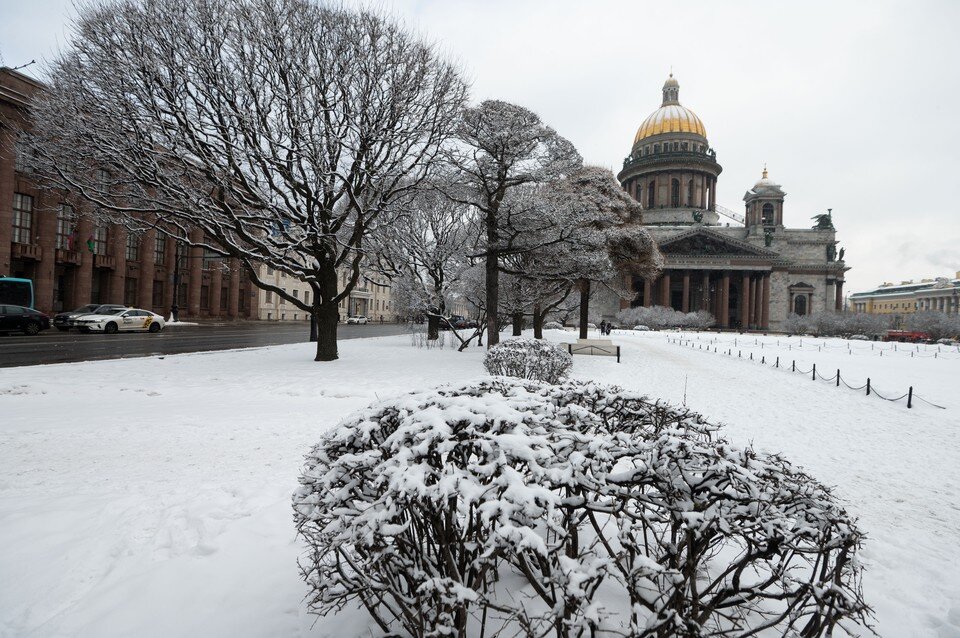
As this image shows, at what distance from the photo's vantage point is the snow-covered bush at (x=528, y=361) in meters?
10.6

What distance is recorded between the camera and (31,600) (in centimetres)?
274

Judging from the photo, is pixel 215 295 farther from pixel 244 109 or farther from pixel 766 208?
pixel 766 208

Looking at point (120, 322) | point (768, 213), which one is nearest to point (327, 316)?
point (120, 322)

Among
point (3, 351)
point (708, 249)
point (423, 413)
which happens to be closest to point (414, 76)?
point (423, 413)

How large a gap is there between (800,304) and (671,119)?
38513 mm

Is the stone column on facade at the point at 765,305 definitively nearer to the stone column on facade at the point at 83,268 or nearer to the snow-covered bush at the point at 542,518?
the snow-covered bush at the point at 542,518

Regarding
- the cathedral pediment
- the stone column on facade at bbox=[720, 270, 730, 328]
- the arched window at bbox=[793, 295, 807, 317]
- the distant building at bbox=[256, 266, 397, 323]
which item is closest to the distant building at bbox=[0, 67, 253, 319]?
the distant building at bbox=[256, 266, 397, 323]

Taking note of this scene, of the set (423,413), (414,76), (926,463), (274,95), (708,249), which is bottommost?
(926,463)

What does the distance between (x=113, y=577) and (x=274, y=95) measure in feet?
41.7

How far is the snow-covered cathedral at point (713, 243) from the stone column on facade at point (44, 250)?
59.8 meters

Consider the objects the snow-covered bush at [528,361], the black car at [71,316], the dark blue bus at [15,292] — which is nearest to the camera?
the snow-covered bush at [528,361]

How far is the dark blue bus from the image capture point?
77.2 feet

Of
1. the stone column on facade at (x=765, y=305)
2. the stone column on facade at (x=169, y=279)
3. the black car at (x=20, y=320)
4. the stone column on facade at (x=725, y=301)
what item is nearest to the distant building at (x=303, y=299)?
the stone column on facade at (x=169, y=279)

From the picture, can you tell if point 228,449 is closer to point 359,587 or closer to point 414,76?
point 359,587
